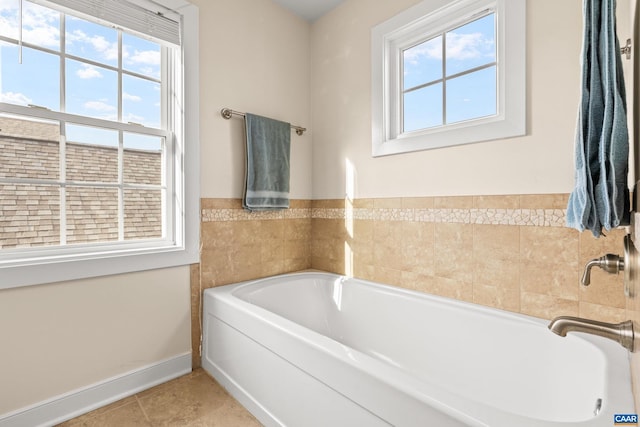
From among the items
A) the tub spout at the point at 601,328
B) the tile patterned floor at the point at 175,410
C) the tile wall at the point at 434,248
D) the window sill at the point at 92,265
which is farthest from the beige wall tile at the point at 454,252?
the window sill at the point at 92,265

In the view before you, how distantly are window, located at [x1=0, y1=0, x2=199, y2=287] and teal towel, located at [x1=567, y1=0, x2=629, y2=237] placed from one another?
6.02 feet

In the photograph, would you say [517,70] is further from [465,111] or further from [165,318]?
[165,318]

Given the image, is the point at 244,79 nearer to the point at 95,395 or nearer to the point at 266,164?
the point at 266,164

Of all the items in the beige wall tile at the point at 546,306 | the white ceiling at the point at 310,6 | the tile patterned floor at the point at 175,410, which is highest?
the white ceiling at the point at 310,6

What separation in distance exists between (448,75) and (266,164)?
128 centimetres

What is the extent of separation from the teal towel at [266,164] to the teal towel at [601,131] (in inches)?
67.8

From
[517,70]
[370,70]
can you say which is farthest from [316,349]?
[370,70]

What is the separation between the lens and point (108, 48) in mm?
1701

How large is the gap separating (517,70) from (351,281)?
1.53 m

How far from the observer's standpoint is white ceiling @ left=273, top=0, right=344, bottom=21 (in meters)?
2.35

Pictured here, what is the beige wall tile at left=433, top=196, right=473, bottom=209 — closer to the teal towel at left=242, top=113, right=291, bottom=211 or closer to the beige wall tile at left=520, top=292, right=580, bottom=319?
the beige wall tile at left=520, top=292, right=580, bottom=319

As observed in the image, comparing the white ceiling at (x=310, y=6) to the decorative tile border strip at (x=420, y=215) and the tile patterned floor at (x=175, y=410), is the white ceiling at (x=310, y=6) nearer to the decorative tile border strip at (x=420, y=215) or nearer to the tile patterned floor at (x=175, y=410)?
the decorative tile border strip at (x=420, y=215)

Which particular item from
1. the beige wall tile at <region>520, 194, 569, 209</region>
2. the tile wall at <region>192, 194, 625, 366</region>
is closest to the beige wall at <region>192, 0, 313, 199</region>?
the tile wall at <region>192, 194, 625, 366</region>

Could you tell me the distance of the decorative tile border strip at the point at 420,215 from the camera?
4.90 ft
